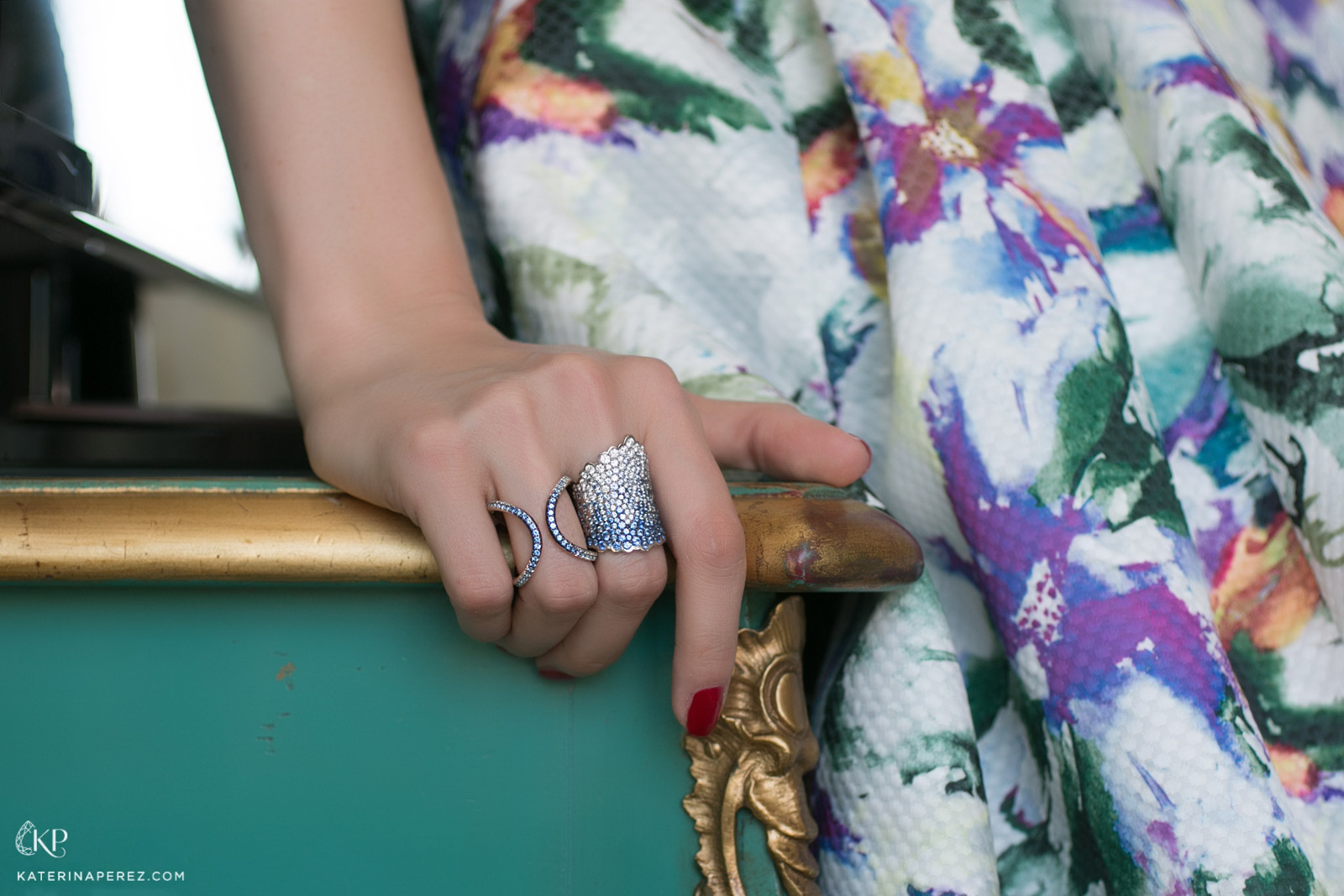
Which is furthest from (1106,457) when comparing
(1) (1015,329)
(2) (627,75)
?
(2) (627,75)

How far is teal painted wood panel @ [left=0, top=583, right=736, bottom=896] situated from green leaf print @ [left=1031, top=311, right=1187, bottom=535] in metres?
0.29

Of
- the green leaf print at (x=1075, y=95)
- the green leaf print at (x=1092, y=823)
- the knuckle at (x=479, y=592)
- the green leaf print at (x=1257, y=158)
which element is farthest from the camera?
the green leaf print at (x=1075, y=95)

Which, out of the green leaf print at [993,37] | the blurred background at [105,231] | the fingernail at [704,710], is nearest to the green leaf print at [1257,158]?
the green leaf print at [993,37]

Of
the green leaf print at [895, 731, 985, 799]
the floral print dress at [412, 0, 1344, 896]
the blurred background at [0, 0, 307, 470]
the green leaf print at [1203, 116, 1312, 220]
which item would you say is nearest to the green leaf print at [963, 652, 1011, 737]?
the floral print dress at [412, 0, 1344, 896]

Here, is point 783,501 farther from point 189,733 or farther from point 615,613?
point 189,733

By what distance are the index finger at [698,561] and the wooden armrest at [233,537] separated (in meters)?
0.02

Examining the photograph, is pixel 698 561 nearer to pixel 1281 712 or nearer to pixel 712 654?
pixel 712 654

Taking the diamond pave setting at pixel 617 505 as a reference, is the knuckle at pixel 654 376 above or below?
above

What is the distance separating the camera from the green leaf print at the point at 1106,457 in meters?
0.47

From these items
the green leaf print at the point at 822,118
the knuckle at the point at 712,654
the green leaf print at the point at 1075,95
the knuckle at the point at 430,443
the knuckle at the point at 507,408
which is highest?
the green leaf print at the point at 1075,95

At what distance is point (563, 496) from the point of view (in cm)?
35

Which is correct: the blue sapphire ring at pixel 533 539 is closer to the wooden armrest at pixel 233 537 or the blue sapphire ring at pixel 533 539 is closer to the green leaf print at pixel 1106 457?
the wooden armrest at pixel 233 537

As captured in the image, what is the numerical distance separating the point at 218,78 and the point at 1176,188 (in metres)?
0.63

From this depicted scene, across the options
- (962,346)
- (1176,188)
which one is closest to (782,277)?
(962,346)
